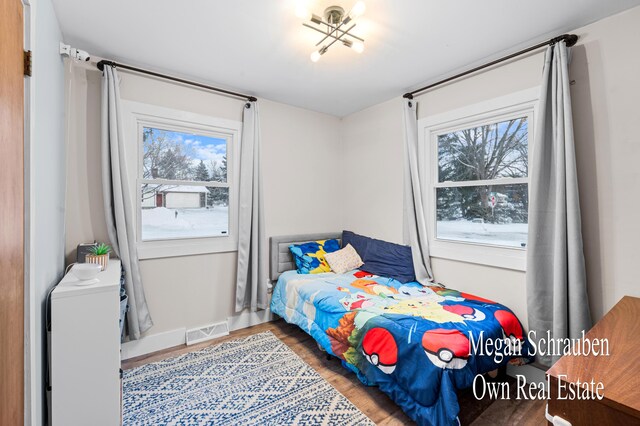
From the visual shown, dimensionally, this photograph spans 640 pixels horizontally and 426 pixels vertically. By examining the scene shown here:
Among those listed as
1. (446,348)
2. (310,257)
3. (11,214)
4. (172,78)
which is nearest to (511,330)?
(446,348)

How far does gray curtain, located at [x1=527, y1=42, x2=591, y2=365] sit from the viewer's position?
6.16 ft

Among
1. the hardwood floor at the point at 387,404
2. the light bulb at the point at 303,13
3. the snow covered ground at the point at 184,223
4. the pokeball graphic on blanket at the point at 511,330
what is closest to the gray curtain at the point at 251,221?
the snow covered ground at the point at 184,223

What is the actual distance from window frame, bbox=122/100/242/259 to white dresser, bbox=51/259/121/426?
109cm

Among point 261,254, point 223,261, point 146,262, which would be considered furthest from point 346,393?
point 146,262

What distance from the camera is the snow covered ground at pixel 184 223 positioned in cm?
269

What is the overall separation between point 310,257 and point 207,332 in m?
1.29

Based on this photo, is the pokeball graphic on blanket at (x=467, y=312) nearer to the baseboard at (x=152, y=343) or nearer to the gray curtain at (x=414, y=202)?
the gray curtain at (x=414, y=202)

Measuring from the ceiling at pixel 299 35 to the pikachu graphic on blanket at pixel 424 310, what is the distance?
6.60 ft

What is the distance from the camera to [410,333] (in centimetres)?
179

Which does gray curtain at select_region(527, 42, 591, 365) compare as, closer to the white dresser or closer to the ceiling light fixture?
the ceiling light fixture

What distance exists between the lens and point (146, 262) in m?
2.61

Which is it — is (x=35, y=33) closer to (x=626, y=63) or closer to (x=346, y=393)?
(x=346, y=393)

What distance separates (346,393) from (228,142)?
102 inches

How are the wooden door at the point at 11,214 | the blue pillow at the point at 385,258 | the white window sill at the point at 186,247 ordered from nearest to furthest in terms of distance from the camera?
the wooden door at the point at 11,214 → the white window sill at the point at 186,247 → the blue pillow at the point at 385,258
